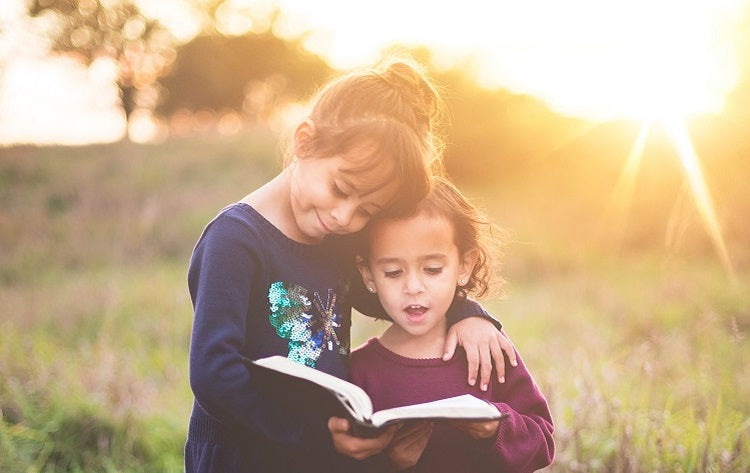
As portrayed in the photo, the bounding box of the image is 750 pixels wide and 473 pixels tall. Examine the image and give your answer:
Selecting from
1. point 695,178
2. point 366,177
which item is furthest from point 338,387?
point 695,178

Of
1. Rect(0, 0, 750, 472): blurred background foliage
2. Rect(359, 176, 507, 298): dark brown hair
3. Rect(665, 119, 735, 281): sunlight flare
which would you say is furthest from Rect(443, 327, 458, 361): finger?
Rect(665, 119, 735, 281): sunlight flare

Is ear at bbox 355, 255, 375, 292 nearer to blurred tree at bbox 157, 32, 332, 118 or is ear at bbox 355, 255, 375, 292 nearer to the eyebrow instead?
the eyebrow

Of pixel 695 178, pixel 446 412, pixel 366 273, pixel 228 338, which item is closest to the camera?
pixel 446 412

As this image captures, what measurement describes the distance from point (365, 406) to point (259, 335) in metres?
0.55

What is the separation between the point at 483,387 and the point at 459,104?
13723 mm

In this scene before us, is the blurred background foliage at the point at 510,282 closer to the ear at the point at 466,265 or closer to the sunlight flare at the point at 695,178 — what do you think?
the sunlight flare at the point at 695,178

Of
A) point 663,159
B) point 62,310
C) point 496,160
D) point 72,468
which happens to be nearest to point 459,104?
point 496,160

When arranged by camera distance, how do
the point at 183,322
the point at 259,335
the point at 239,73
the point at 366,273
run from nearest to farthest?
the point at 259,335 → the point at 366,273 → the point at 183,322 → the point at 239,73

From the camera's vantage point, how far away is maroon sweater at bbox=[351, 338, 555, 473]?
230cm

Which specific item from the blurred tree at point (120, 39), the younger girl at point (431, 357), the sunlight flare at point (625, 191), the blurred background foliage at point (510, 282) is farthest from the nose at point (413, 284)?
the blurred tree at point (120, 39)

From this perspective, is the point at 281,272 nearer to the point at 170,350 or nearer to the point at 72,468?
the point at 72,468

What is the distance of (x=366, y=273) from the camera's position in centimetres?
255

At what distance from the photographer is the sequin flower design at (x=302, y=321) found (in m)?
2.30

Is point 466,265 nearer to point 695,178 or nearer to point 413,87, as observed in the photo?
point 413,87
